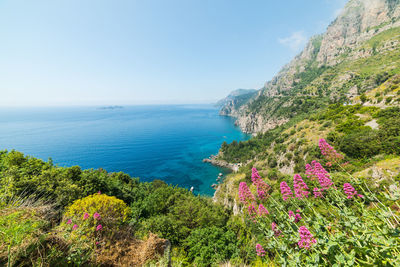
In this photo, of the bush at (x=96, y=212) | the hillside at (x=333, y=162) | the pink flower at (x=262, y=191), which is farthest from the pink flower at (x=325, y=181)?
the bush at (x=96, y=212)

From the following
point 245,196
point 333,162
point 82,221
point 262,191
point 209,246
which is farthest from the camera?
point 209,246

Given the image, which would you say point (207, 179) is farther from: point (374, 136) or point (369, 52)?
point (369, 52)

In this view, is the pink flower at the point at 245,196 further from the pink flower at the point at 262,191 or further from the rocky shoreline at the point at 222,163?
the rocky shoreline at the point at 222,163

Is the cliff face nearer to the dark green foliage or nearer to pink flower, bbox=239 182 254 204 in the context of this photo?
the dark green foliage

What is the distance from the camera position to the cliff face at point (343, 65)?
64031 millimetres

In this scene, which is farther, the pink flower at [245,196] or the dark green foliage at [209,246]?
the dark green foliage at [209,246]

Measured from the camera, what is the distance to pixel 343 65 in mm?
88750

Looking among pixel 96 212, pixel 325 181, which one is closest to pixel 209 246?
pixel 96 212

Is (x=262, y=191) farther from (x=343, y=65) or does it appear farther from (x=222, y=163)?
(x=343, y=65)

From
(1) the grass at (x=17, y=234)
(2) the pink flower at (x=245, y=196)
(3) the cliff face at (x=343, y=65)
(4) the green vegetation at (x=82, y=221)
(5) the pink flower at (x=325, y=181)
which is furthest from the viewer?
(3) the cliff face at (x=343, y=65)

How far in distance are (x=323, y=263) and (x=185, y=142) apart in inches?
3348

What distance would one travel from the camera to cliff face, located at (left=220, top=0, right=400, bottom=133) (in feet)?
210

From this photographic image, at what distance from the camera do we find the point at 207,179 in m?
51.3

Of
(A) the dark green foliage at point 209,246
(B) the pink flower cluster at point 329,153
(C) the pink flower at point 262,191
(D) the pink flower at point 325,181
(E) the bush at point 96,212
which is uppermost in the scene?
(B) the pink flower cluster at point 329,153
